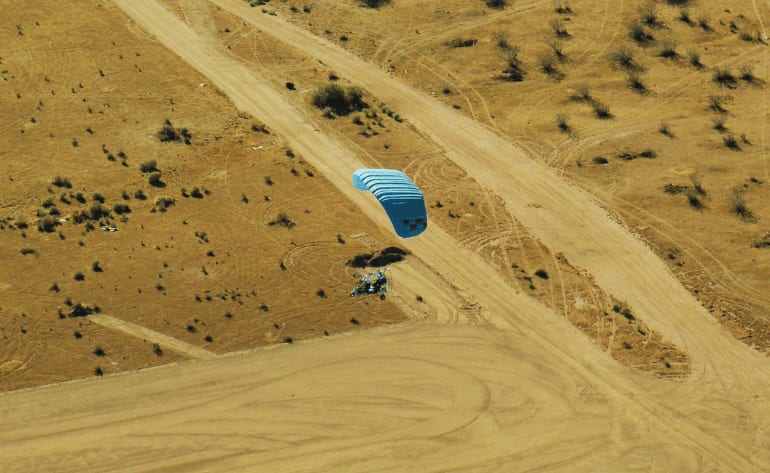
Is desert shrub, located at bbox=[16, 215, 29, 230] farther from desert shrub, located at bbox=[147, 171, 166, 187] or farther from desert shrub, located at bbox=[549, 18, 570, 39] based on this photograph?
desert shrub, located at bbox=[549, 18, 570, 39]

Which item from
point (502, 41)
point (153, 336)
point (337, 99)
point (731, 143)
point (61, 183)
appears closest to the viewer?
point (153, 336)

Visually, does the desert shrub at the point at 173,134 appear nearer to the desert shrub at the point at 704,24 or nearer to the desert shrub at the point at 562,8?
the desert shrub at the point at 562,8

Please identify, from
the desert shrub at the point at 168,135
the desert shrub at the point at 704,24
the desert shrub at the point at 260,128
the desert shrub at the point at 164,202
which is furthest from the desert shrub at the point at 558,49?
the desert shrub at the point at 164,202

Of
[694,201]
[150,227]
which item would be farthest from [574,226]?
[150,227]

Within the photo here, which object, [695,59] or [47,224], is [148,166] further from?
[695,59]

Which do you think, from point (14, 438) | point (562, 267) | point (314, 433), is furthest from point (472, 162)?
point (14, 438)

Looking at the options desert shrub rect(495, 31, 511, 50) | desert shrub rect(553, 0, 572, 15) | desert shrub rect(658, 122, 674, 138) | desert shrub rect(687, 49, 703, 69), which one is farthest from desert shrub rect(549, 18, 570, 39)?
desert shrub rect(658, 122, 674, 138)

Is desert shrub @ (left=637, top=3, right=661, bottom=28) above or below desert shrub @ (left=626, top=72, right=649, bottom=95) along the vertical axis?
above
